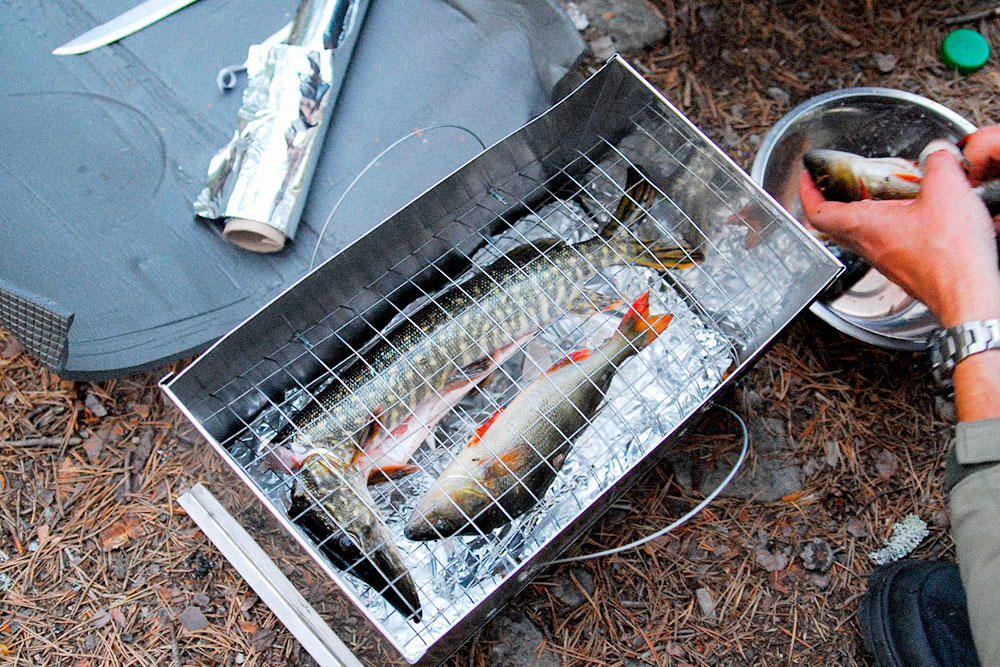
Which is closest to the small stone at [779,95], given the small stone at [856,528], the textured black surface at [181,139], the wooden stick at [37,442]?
the textured black surface at [181,139]

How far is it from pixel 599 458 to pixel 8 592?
174 cm

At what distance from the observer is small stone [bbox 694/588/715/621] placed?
7.20ft

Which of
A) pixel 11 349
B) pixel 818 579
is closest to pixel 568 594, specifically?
pixel 818 579

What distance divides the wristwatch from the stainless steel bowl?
0.61m

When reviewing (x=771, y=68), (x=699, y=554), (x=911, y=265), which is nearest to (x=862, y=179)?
(x=911, y=265)

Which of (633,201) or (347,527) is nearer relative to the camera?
(347,527)

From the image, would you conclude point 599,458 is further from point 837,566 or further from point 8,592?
point 8,592

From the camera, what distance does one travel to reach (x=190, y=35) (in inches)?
99.4

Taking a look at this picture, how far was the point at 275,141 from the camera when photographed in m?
2.26

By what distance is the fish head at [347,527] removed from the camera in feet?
5.78

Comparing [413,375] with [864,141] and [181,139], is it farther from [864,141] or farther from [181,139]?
[864,141]

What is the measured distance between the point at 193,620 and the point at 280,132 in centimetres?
146

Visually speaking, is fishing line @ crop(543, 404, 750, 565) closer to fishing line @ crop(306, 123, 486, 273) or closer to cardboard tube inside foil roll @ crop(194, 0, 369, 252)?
fishing line @ crop(306, 123, 486, 273)

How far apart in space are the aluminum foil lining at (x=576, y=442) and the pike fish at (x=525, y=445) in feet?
0.19
